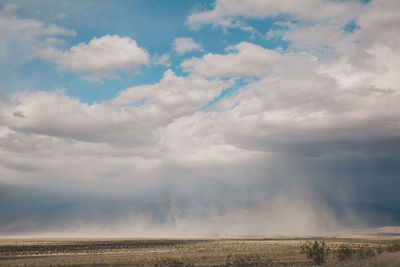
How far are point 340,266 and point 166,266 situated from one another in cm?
1701

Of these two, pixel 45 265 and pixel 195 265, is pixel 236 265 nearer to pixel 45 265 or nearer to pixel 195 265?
pixel 195 265

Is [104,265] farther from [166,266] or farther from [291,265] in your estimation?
[291,265]

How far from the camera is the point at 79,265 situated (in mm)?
40812

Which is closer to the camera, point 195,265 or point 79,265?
point 195,265

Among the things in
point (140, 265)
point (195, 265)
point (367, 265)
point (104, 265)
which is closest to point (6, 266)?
point (104, 265)

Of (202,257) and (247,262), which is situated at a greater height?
(247,262)

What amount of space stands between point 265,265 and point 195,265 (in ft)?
24.2

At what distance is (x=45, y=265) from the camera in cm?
4106

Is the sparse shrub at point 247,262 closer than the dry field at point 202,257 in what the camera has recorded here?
Yes

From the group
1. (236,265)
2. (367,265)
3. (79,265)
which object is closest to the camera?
(367,265)

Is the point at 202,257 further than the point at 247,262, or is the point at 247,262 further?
the point at 202,257

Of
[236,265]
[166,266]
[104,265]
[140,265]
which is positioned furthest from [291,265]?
[104,265]

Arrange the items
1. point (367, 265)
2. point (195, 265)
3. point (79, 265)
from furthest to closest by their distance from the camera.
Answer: point (79, 265), point (195, 265), point (367, 265)

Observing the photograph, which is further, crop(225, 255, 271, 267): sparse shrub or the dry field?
the dry field
